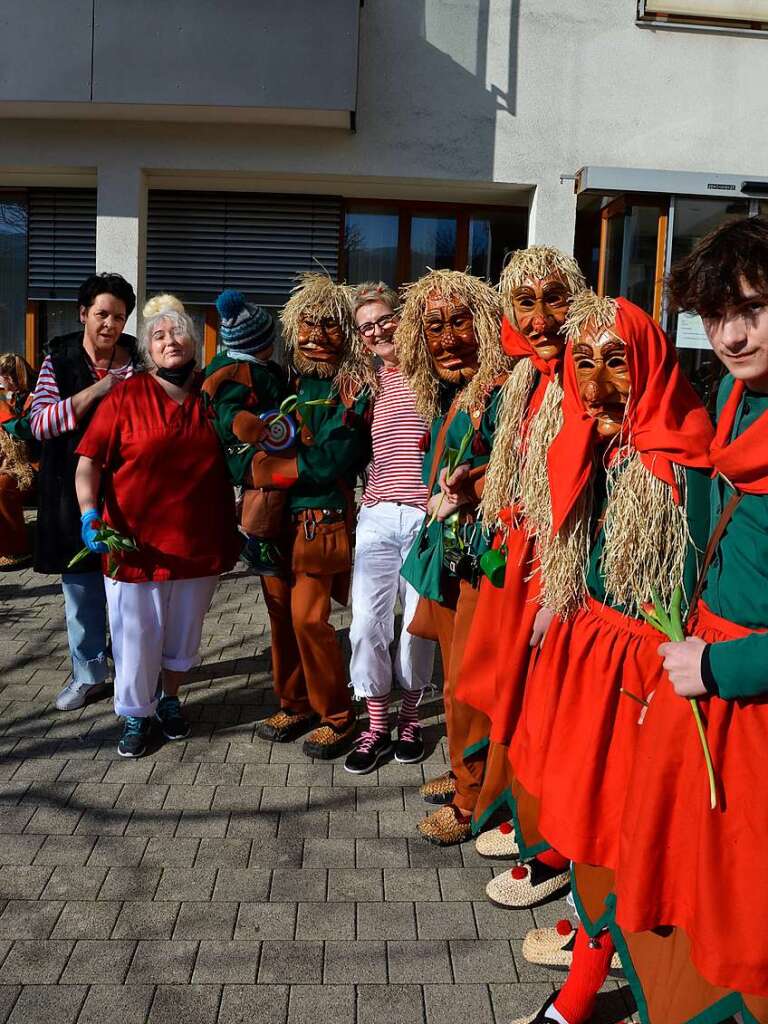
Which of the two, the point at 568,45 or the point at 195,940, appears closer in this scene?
the point at 195,940

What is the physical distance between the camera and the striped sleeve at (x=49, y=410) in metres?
4.57

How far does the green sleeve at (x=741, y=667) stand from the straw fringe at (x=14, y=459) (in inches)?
271

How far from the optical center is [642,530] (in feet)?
7.47

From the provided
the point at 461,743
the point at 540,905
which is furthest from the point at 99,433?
the point at 540,905

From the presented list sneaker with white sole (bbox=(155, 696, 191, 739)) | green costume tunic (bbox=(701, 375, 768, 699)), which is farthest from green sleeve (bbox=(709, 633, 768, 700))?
sneaker with white sole (bbox=(155, 696, 191, 739))

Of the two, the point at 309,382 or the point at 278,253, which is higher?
the point at 278,253

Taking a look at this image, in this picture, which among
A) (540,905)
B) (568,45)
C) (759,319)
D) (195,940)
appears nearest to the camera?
(759,319)

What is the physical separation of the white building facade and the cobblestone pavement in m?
5.92

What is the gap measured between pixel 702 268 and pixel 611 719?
108cm

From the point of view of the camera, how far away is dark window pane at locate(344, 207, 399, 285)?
10.3 metres

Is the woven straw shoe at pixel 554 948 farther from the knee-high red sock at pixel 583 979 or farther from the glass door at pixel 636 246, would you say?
the glass door at pixel 636 246

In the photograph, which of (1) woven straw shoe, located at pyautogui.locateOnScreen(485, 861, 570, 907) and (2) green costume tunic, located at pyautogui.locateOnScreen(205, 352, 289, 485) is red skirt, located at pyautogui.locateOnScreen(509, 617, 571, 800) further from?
(2) green costume tunic, located at pyautogui.locateOnScreen(205, 352, 289, 485)

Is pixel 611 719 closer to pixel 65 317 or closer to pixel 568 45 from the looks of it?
pixel 568 45

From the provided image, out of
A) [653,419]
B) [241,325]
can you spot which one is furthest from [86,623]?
[653,419]
